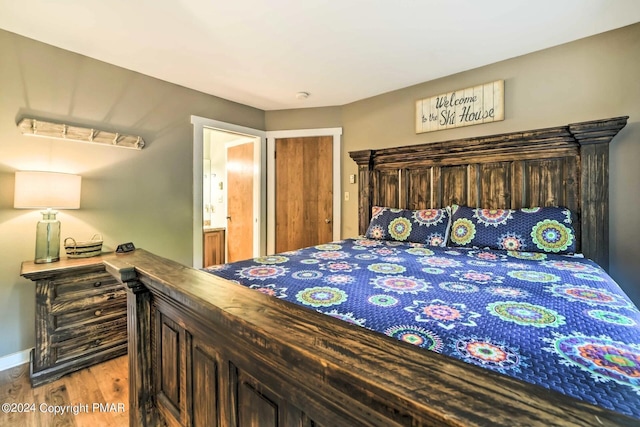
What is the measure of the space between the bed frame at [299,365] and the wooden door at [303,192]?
2307 mm

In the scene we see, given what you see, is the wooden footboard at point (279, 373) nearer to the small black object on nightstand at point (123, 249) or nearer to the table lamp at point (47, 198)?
the small black object on nightstand at point (123, 249)

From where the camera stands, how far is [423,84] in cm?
300

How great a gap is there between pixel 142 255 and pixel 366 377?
1.49 meters

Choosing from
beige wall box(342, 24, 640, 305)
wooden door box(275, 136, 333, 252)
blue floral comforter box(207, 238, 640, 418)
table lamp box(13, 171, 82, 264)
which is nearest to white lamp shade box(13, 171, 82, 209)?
table lamp box(13, 171, 82, 264)

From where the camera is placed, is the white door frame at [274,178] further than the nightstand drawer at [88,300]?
Yes

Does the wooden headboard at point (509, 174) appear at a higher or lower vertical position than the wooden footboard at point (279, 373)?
higher

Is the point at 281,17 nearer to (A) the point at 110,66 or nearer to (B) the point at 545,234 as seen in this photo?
(A) the point at 110,66

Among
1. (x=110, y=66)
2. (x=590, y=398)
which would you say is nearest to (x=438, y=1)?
(x=590, y=398)

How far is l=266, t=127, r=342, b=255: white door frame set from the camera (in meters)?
3.65

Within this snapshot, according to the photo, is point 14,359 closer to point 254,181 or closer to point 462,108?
point 254,181

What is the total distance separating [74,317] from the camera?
2035 millimetres

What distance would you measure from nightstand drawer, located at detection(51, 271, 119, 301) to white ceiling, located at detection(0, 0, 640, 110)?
1756 millimetres

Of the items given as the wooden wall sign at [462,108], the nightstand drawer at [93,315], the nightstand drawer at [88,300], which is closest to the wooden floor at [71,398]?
the nightstand drawer at [93,315]

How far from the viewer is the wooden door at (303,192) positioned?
370 cm
